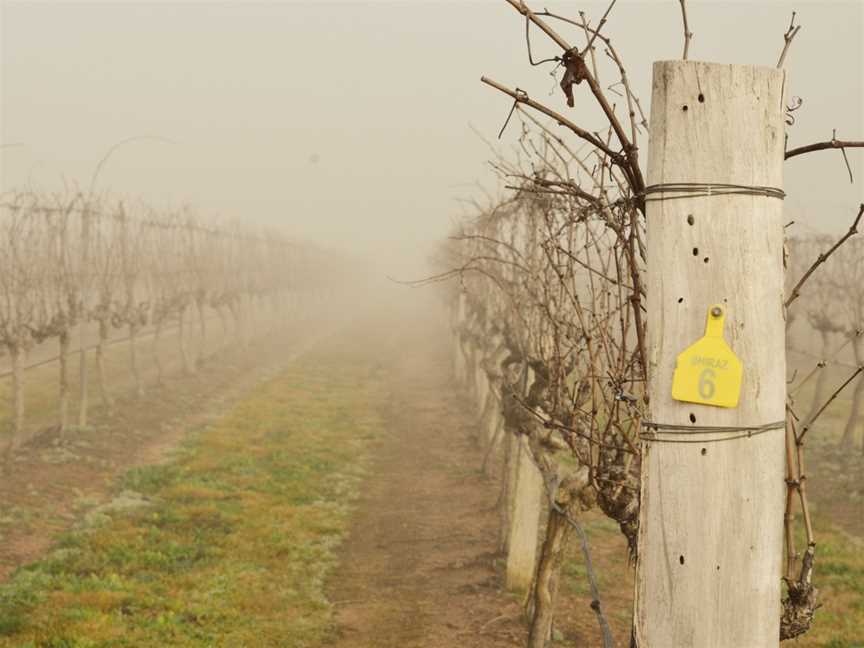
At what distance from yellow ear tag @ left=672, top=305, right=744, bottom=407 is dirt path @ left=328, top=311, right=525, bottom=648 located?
518cm

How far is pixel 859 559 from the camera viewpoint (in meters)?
9.14

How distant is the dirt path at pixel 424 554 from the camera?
713 centimetres

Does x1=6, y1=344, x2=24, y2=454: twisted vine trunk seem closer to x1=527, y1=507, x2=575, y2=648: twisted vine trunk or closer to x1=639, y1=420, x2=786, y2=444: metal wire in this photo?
x1=527, y1=507, x2=575, y2=648: twisted vine trunk

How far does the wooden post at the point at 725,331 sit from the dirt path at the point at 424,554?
4941mm

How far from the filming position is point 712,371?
7.27ft

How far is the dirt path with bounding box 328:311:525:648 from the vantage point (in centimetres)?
713

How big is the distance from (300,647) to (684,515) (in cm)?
511

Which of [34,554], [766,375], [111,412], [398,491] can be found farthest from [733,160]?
[111,412]

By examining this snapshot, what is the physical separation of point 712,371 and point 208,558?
7.23 meters

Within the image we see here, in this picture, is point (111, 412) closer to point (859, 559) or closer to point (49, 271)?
point (49, 271)

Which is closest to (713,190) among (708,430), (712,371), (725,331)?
(725,331)

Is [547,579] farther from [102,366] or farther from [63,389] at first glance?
[102,366]

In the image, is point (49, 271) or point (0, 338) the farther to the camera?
point (49, 271)

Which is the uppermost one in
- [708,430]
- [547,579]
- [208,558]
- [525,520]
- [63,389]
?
[708,430]
